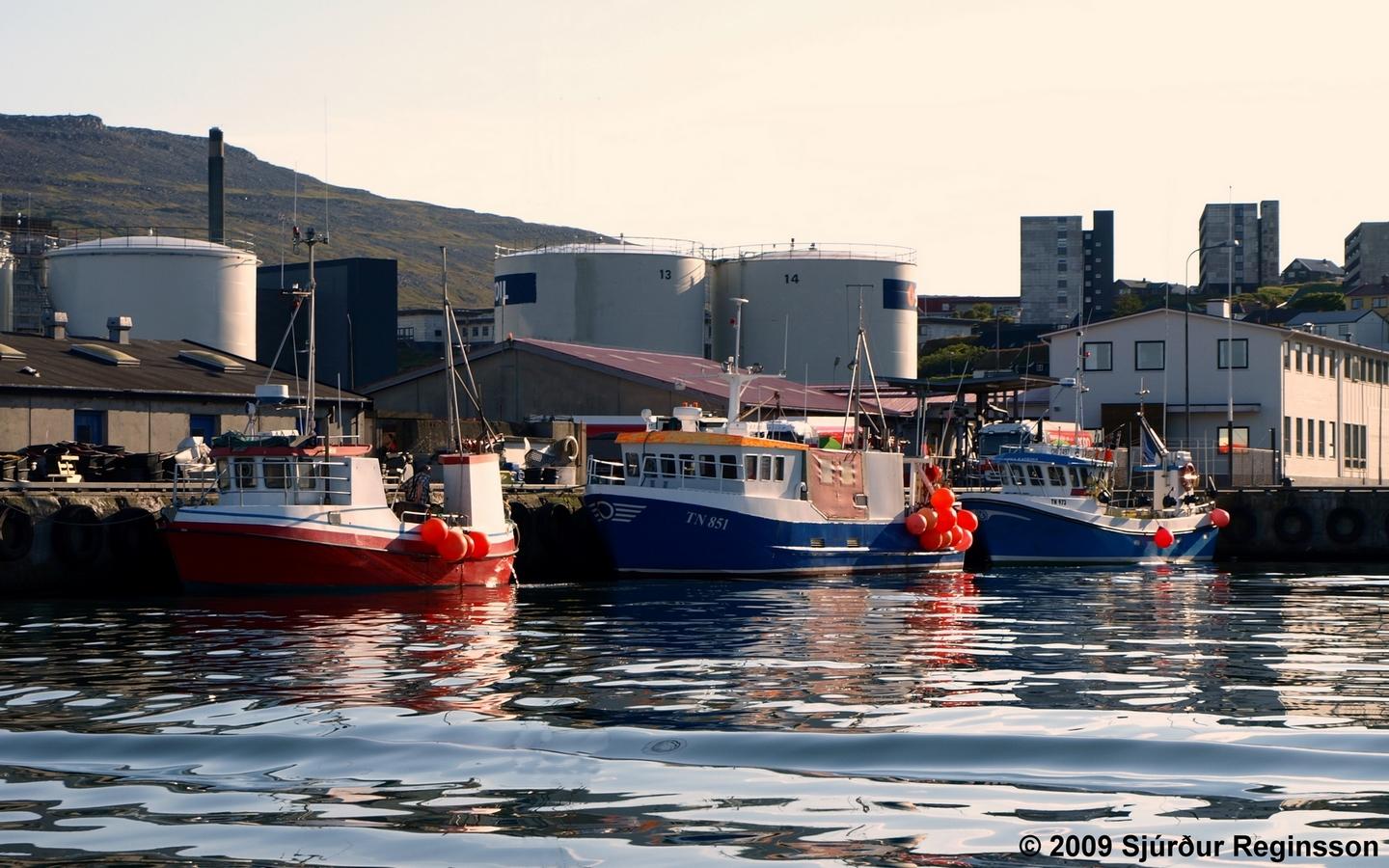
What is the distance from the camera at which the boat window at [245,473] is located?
108 ft

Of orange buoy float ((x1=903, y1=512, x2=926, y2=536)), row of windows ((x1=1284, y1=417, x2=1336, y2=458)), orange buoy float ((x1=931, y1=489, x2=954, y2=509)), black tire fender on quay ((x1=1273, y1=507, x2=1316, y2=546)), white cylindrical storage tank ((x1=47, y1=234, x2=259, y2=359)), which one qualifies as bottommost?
black tire fender on quay ((x1=1273, y1=507, x2=1316, y2=546))

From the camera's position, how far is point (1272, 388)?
73.8 m

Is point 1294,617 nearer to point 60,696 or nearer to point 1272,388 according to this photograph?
point 60,696

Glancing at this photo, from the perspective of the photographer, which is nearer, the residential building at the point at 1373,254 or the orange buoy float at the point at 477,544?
the orange buoy float at the point at 477,544

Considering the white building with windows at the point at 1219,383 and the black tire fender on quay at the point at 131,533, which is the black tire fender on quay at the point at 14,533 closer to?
the black tire fender on quay at the point at 131,533

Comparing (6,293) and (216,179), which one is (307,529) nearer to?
(6,293)

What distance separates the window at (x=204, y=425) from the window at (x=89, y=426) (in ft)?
9.30

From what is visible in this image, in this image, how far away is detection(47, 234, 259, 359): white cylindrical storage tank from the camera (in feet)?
241

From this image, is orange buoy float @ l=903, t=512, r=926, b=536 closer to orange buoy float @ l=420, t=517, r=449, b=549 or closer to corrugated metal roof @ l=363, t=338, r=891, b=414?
orange buoy float @ l=420, t=517, r=449, b=549

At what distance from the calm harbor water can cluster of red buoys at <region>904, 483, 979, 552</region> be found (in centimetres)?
1863

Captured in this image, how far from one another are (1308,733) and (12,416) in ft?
121

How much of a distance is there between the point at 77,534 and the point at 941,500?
74.7 ft

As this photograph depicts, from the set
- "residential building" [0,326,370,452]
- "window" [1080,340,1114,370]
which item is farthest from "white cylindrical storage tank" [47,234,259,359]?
"window" [1080,340,1114,370]

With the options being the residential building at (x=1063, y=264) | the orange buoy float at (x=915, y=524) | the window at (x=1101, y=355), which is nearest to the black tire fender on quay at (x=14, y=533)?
the orange buoy float at (x=915, y=524)
